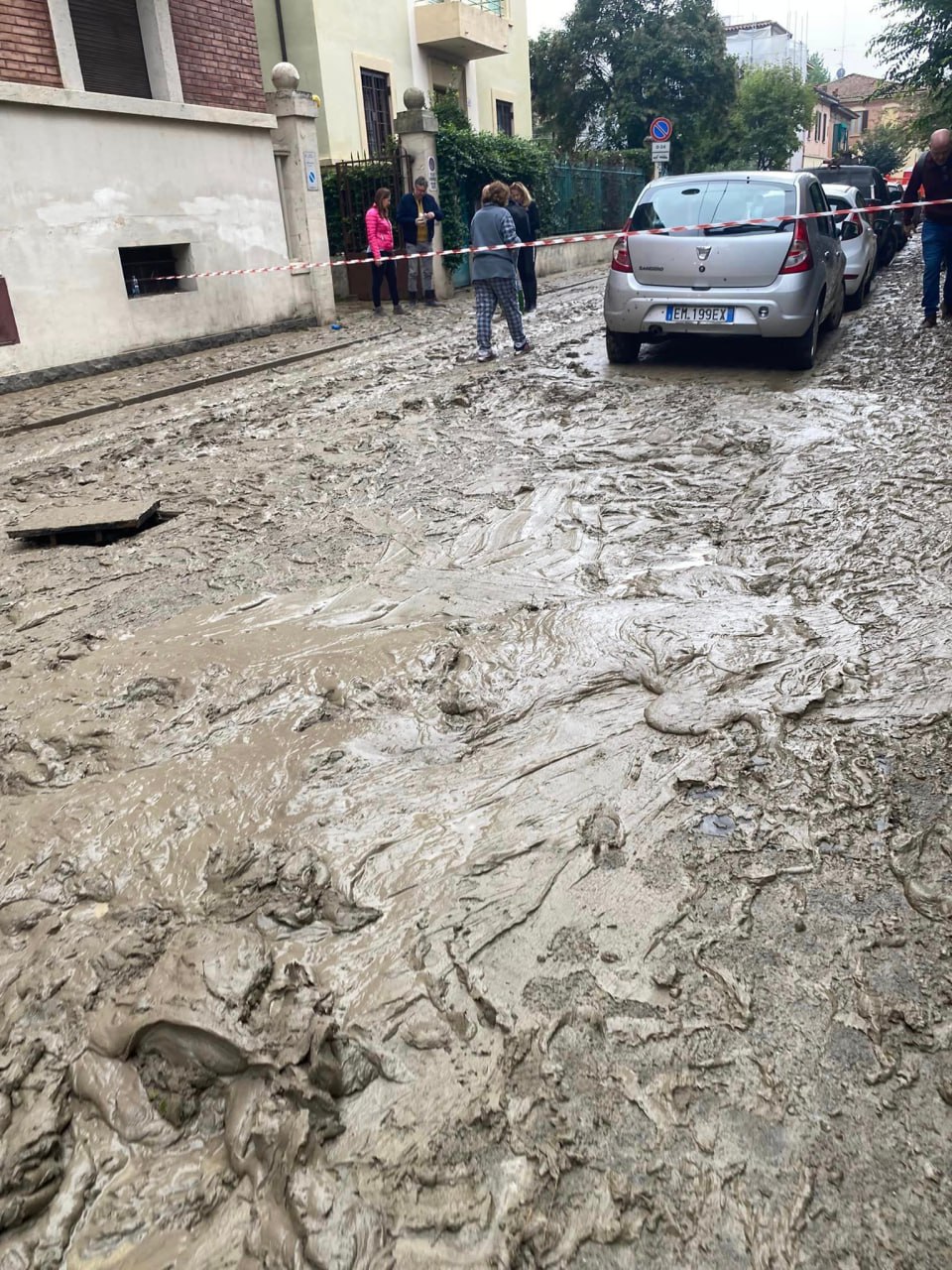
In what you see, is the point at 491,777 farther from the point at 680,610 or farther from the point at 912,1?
the point at 912,1

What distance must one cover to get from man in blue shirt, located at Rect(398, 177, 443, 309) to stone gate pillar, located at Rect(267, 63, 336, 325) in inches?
74.7

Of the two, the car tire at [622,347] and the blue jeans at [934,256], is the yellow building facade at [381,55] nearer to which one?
the car tire at [622,347]

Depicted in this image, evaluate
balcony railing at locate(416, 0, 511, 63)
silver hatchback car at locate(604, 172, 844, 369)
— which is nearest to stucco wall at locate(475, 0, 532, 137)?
balcony railing at locate(416, 0, 511, 63)

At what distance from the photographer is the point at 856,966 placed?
2.24 m

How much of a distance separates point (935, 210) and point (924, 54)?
7.26 metres

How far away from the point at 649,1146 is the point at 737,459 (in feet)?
17.3

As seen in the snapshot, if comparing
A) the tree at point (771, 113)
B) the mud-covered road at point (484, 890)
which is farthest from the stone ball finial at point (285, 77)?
the tree at point (771, 113)

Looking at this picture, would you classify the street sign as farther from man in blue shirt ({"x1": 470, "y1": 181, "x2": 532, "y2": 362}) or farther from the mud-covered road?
the mud-covered road

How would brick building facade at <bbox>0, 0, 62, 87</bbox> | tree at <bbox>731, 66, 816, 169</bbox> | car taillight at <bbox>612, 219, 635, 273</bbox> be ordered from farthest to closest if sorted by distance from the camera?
tree at <bbox>731, 66, 816, 169</bbox>, brick building facade at <bbox>0, 0, 62, 87</bbox>, car taillight at <bbox>612, 219, 635, 273</bbox>

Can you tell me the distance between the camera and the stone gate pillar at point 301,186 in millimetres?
13992

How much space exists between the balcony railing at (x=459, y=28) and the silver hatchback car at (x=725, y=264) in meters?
17.5

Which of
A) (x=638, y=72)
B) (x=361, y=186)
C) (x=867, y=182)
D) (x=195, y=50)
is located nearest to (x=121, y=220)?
(x=195, y=50)

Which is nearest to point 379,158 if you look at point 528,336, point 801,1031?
point 528,336

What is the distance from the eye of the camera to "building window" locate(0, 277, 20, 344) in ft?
33.5
